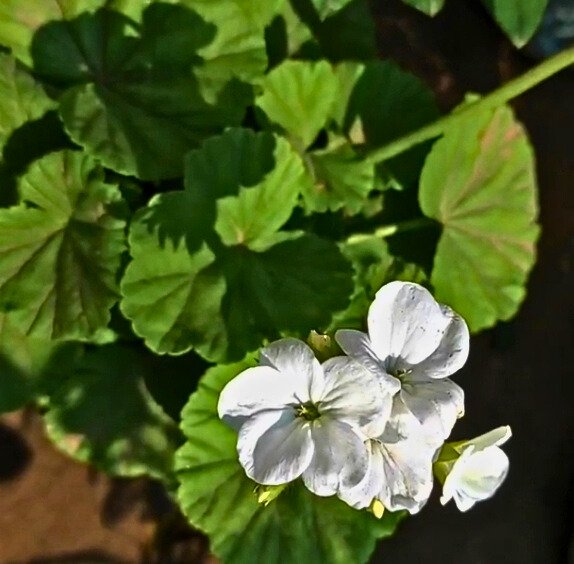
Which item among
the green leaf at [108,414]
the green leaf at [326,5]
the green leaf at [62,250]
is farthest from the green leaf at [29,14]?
the green leaf at [108,414]

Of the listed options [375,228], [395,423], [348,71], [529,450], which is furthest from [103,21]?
[529,450]

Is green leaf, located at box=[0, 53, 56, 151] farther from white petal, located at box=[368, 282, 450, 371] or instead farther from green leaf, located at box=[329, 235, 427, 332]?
white petal, located at box=[368, 282, 450, 371]

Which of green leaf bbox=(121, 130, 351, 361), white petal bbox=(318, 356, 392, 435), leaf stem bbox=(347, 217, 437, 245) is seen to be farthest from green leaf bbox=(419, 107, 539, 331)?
white petal bbox=(318, 356, 392, 435)

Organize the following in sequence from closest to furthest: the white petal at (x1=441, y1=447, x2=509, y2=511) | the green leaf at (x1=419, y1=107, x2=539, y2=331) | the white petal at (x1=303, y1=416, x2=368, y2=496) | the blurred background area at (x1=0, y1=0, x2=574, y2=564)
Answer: the white petal at (x1=303, y1=416, x2=368, y2=496) → the white petal at (x1=441, y1=447, x2=509, y2=511) → the green leaf at (x1=419, y1=107, x2=539, y2=331) → the blurred background area at (x1=0, y1=0, x2=574, y2=564)

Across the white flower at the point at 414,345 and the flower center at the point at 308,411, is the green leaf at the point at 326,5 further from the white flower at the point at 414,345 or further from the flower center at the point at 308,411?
the flower center at the point at 308,411

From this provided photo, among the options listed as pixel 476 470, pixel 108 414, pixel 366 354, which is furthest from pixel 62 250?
pixel 476 470

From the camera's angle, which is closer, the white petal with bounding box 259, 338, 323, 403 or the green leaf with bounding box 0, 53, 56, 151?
the white petal with bounding box 259, 338, 323, 403

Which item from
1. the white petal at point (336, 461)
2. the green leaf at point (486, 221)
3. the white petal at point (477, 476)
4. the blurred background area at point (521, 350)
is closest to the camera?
the white petal at point (336, 461)
